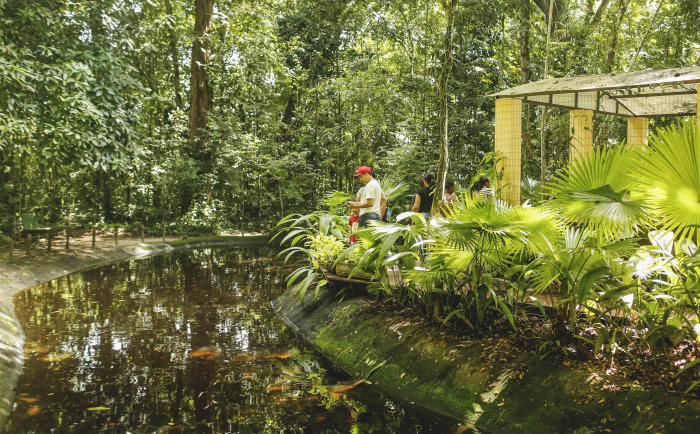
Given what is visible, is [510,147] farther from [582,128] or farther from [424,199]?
[582,128]

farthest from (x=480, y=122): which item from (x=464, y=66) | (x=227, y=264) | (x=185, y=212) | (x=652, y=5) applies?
(x=185, y=212)

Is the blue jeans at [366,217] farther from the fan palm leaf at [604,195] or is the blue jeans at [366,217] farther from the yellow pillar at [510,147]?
the fan palm leaf at [604,195]

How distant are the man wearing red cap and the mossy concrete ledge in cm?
204

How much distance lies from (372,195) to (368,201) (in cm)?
11

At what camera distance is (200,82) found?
796 inches

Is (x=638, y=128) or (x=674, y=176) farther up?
(x=638, y=128)

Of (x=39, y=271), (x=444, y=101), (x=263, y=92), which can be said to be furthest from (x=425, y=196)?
(x=263, y=92)

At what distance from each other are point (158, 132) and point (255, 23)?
18.5 ft

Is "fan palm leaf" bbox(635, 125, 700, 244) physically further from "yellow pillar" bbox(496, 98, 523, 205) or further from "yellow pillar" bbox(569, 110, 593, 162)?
"yellow pillar" bbox(569, 110, 593, 162)

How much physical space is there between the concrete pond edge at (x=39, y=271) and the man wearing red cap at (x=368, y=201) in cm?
481

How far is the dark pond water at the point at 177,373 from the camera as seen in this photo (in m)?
4.50

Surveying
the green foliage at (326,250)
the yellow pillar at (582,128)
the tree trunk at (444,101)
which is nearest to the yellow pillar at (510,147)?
the tree trunk at (444,101)

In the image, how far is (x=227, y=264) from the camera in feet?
45.9

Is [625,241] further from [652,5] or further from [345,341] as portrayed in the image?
[652,5]
